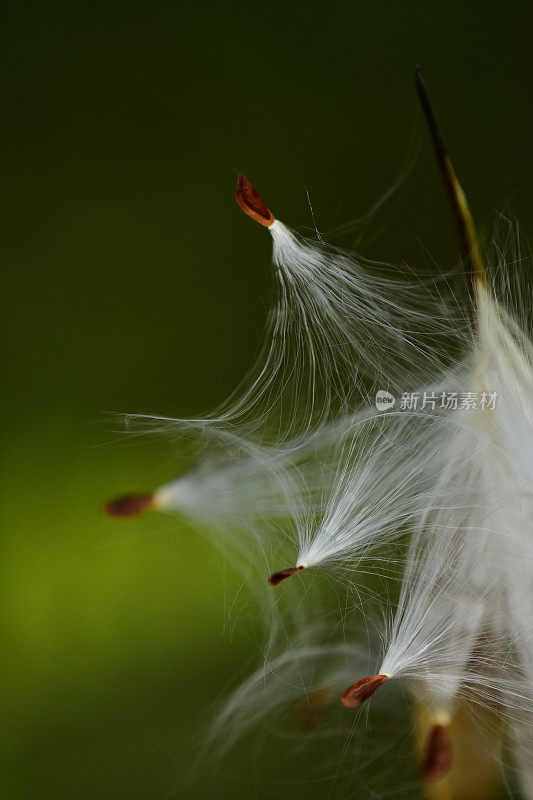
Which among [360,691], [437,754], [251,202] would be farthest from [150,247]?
[437,754]

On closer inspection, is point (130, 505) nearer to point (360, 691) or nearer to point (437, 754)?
point (360, 691)

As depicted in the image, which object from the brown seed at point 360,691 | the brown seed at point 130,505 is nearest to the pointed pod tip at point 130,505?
the brown seed at point 130,505

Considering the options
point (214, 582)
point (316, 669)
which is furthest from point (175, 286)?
point (316, 669)

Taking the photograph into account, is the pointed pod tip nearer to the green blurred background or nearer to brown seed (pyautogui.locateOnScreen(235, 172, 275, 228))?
the green blurred background

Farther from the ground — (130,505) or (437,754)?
(130,505)

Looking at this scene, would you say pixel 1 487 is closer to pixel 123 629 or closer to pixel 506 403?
pixel 123 629

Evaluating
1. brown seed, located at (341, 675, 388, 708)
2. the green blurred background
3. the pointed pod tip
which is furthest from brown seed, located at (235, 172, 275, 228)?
brown seed, located at (341, 675, 388, 708)
